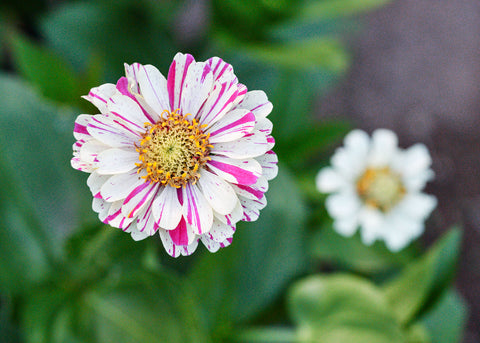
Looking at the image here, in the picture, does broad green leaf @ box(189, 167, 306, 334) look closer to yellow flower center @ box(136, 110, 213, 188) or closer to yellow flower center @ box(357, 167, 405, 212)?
yellow flower center @ box(357, 167, 405, 212)

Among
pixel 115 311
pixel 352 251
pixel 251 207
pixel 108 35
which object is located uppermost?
pixel 108 35

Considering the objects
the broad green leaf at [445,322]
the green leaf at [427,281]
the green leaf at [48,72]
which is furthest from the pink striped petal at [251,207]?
the broad green leaf at [445,322]

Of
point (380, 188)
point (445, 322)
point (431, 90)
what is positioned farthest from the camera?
point (431, 90)

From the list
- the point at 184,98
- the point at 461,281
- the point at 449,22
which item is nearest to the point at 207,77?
the point at 184,98

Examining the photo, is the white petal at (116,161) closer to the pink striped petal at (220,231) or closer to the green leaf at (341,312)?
the pink striped petal at (220,231)

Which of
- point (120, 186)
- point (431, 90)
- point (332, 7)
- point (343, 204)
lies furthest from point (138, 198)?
point (431, 90)

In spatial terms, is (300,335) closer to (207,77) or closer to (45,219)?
(45,219)

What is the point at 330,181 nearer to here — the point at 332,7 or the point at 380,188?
the point at 380,188

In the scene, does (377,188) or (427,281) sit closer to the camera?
(427,281)
